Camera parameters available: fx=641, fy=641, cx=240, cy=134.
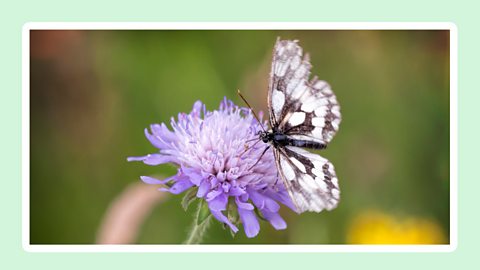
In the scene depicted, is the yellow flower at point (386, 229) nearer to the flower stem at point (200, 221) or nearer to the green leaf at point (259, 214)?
the green leaf at point (259, 214)

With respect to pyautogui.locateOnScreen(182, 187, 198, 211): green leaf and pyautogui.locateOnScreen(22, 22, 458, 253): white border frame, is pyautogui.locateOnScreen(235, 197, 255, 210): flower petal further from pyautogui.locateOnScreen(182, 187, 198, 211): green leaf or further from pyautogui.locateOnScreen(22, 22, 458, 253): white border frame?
pyautogui.locateOnScreen(22, 22, 458, 253): white border frame

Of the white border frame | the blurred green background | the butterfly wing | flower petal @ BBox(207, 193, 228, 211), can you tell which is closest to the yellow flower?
the blurred green background

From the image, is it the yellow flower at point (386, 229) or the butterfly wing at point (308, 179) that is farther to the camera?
the yellow flower at point (386, 229)

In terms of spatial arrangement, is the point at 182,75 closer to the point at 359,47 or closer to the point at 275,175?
the point at 359,47
